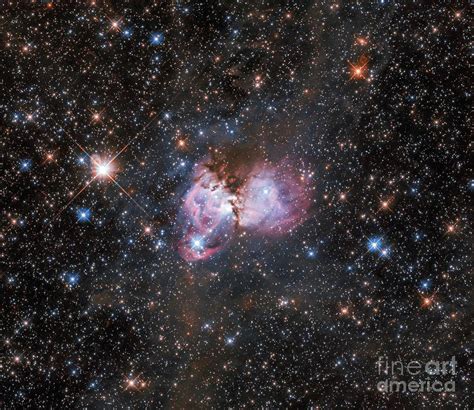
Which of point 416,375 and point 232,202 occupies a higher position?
point 232,202

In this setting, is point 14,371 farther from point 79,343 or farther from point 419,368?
point 419,368

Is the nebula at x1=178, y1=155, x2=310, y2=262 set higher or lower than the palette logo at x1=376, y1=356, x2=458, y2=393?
higher

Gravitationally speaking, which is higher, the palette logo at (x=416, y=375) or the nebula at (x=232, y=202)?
the nebula at (x=232, y=202)
